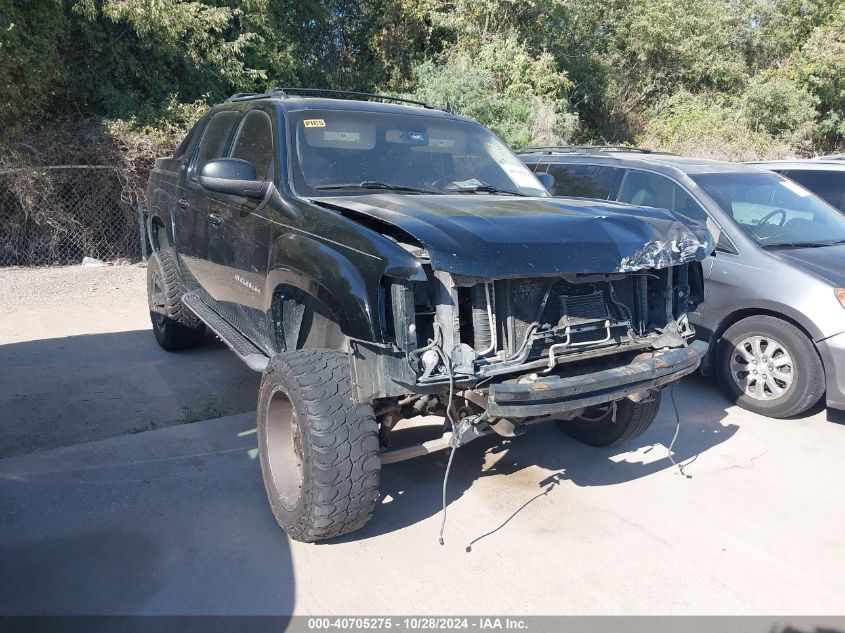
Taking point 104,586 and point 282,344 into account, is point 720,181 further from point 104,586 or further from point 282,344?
point 104,586

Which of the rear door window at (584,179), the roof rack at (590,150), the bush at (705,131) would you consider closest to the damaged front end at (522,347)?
the rear door window at (584,179)

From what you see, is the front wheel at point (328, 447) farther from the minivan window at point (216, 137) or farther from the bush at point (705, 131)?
the bush at point (705, 131)

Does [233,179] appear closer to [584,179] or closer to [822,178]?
[584,179]

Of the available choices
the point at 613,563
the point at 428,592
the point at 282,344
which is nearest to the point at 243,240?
the point at 282,344

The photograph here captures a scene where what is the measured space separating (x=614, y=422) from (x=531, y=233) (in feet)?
5.82

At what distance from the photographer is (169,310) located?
585 cm

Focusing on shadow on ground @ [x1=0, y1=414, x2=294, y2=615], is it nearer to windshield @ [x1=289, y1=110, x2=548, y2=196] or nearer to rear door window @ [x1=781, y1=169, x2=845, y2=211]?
windshield @ [x1=289, y1=110, x2=548, y2=196]

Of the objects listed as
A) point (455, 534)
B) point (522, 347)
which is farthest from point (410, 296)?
point (455, 534)

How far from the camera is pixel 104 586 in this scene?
3.08 meters

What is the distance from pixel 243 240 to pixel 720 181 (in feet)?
13.4

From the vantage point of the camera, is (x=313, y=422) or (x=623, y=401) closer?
(x=313, y=422)

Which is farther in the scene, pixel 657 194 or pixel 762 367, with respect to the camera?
pixel 657 194

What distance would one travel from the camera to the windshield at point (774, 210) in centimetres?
568

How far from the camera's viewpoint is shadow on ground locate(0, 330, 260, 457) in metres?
4.68
